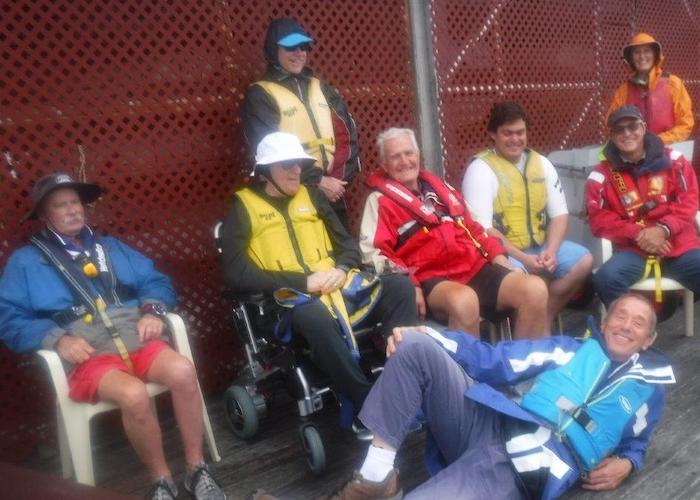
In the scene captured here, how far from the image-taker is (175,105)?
12.1 ft

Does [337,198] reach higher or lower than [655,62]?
lower

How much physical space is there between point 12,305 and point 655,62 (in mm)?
4578

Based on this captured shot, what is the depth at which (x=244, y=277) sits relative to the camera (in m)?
2.98

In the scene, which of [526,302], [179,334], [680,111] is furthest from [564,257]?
[179,334]

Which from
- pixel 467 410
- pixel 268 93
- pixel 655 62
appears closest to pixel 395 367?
pixel 467 410

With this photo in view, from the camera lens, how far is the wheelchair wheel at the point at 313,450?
280cm

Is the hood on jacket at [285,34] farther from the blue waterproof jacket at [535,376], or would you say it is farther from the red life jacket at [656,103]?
the red life jacket at [656,103]

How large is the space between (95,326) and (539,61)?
175 inches

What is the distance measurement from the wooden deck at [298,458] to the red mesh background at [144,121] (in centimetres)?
42

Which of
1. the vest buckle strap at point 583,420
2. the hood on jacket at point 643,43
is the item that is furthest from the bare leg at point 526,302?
the hood on jacket at point 643,43

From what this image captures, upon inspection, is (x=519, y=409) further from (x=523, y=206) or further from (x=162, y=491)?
(x=523, y=206)

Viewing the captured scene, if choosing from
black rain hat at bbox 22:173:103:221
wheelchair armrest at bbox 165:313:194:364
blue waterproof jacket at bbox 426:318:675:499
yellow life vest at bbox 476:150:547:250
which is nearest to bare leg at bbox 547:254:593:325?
yellow life vest at bbox 476:150:547:250

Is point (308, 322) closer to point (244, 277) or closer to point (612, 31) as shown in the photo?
point (244, 277)

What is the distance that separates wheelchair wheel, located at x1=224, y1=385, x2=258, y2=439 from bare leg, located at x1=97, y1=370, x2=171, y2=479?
62cm
